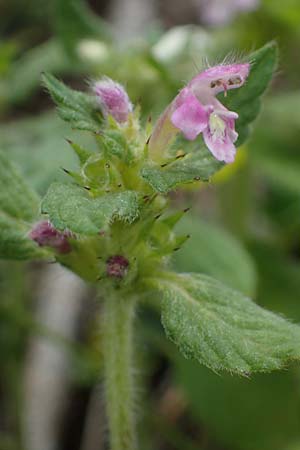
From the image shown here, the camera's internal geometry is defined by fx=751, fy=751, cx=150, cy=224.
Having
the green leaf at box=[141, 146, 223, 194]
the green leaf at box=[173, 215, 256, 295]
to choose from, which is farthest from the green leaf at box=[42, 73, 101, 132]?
the green leaf at box=[173, 215, 256, 295]

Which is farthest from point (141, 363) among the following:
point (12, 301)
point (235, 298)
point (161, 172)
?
point (161, 172)

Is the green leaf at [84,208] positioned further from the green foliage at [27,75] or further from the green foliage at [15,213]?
the green foliage at [27,75]

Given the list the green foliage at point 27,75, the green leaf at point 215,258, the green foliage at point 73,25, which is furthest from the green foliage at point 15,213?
the green foliage at point 27,75

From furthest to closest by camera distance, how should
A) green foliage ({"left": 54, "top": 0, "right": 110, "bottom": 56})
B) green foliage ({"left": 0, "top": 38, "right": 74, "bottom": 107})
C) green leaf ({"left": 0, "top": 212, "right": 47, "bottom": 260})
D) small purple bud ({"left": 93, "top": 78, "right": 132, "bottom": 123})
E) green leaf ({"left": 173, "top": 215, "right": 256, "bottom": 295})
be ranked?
green foliage ({"left": 0, "top": 38, "right": 74, "bottom": 107}), green foliage ({"left": 54, "top": 0, "right": 110, "bottom": 56}), green leaf ({"left": 173, "top": 215, "right": 256, "bottom": 295}), green leaf ({"left": 0, "top": 212, "right": 47, "bottom": 260}), small purple bud ({"left": 93, "top": 78, "right": 132, "bottom": 123})

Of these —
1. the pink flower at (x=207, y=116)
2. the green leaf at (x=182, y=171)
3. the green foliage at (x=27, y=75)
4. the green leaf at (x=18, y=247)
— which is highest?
the pink flower at (x=207, y=116)

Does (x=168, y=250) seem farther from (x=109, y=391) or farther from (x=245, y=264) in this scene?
(x=245, y=264)

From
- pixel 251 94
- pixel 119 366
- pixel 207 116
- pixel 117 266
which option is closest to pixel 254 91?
pixel 251 94

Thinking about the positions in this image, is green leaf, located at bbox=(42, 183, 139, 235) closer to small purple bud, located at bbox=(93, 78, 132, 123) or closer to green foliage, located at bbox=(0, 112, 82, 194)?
small purple bud, located at bbox=(93, 78, 132, 123)
